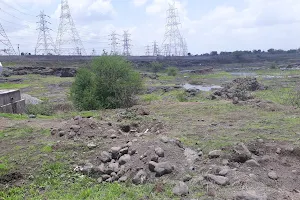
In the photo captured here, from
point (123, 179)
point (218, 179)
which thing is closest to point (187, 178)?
point (218, 179)

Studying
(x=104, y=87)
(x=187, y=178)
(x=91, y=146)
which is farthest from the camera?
(x=104, y=87)

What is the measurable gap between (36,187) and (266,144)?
7043mm

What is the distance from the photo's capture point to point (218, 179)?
7.51m

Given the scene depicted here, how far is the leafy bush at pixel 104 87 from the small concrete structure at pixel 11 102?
13.2 ft

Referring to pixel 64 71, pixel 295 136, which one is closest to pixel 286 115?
pixel 295 136

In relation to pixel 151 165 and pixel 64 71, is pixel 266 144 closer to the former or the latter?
pixel 151 165

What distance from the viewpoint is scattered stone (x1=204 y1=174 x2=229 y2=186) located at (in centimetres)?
735

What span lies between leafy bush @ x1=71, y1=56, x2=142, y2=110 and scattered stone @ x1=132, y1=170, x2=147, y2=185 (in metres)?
15.4

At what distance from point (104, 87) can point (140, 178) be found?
54.1 feet

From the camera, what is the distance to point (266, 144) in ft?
35.6

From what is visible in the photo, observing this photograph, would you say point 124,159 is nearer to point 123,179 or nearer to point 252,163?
point 123,179

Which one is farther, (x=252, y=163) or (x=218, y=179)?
(x=252, y=163)

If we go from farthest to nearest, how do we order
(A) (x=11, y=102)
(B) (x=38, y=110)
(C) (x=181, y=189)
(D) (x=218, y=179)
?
1. (B) (x=38, y=110)
2. (A) (x=11, y=102)
3. (D) (x=218, y=179)
4. (C) (x=181, y=189)

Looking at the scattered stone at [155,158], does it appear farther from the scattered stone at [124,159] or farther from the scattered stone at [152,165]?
the scattered stone at [124,159]
